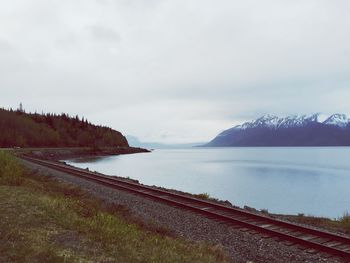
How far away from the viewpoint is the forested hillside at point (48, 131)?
4685 inches

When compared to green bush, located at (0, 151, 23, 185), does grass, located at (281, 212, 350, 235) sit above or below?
below

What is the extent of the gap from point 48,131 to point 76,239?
14546 cm

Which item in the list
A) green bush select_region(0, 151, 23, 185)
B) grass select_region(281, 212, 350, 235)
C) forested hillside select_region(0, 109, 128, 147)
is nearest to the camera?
grass select_region(281, 212, 350, 235)

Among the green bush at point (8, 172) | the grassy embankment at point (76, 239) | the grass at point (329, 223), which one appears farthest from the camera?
the green bush at point (8, 172)

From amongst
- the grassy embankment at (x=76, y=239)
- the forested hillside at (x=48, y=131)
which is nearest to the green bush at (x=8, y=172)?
the grassy embankment at (x=76, y=239)

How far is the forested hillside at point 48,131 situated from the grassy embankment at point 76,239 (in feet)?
349

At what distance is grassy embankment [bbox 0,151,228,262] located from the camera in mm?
8727

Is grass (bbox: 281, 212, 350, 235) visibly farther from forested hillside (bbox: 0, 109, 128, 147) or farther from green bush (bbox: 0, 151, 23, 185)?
forested hillside (bbox: 0, 109, 128, 147)

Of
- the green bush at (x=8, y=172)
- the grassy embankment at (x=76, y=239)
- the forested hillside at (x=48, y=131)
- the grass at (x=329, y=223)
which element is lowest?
the grass at (x=329, y=223)

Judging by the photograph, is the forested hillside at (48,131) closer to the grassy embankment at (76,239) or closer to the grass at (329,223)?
the grassy embankment at (76,239)

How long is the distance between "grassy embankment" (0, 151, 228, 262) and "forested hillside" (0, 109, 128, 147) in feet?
349

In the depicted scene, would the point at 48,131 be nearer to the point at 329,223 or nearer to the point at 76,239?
the point at 329,223

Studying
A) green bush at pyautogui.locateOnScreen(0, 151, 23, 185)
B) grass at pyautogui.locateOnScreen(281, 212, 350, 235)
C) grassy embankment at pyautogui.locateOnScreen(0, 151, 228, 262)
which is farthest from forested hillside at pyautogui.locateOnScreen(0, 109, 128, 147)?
grass at pyautogui.locateOnScreen(281, 212, 350, 235)

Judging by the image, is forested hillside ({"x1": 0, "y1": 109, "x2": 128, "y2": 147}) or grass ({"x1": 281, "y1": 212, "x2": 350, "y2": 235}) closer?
grass ({"x1": 281, "y1": 212, "x2": 350, "y2": 235})
